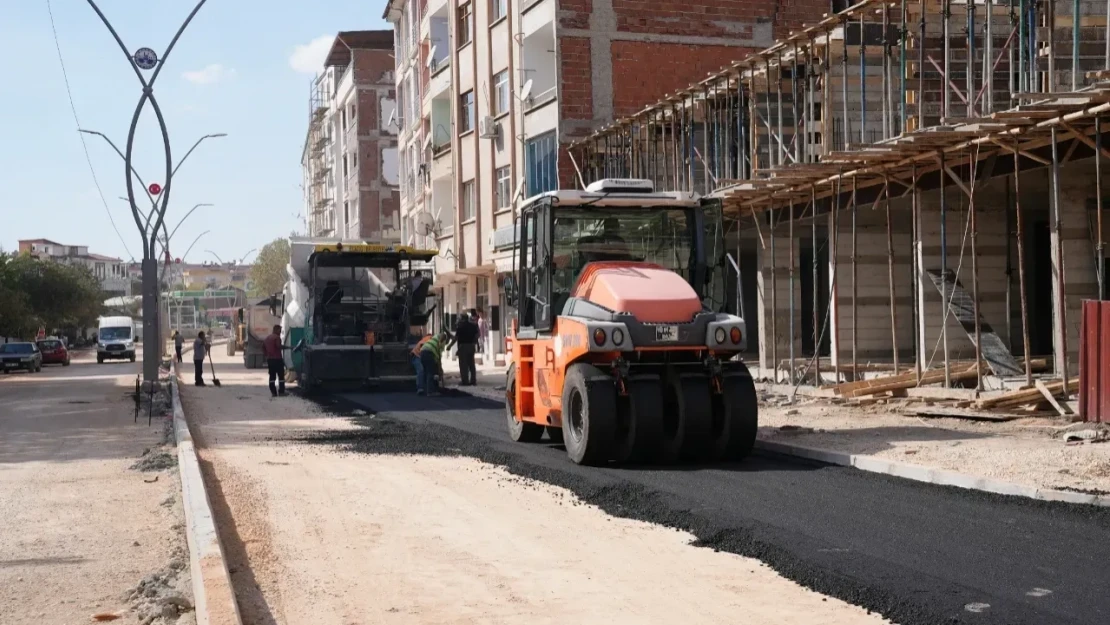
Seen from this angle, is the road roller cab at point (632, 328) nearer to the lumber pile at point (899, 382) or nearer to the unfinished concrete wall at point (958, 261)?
the lumber pile at point (899, 382)

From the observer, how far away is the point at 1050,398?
1593 centimetres

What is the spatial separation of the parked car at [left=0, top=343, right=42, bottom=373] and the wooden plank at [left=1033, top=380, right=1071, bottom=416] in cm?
5009

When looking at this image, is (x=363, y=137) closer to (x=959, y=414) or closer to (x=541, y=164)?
(x=541, y=164)

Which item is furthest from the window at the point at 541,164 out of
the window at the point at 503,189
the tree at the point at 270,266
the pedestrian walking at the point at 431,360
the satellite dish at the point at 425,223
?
the tree at the point at 270,266

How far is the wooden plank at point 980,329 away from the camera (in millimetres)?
18734

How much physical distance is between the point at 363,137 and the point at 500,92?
3742 cm

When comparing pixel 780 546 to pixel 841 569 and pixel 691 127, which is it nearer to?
pixel 841 569

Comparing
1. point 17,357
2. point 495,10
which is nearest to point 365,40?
point 17,357

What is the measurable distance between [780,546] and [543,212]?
6819 millimetres

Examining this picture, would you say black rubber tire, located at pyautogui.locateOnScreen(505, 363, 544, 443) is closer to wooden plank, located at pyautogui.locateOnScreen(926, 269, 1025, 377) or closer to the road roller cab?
the road roller cab

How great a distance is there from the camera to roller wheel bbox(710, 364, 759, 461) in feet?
44.5

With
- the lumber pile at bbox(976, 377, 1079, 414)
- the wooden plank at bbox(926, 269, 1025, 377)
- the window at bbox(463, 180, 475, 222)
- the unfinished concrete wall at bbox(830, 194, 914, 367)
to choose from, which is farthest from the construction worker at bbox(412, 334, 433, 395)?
the window at bbox(463, 180, 475, 222)

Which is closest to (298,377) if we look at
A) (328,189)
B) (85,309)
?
(328,189)

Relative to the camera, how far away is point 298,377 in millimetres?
31453
